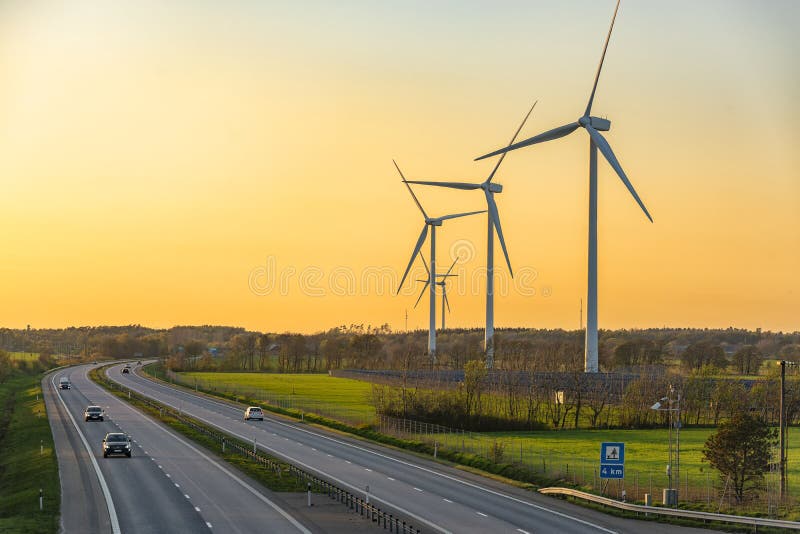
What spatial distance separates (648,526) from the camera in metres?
47.9

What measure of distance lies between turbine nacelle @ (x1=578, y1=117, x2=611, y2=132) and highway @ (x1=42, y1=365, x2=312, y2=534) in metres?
53.6

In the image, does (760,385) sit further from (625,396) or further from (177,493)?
(177,493)

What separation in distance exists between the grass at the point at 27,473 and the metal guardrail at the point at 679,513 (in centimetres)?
2914

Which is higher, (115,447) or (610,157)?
(610,157)

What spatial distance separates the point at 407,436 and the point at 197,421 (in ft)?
97.4

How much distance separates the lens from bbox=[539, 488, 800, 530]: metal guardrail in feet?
143

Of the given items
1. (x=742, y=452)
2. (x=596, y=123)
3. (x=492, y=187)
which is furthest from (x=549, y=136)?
(x=742, y=452)

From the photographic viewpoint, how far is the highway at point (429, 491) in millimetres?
47281

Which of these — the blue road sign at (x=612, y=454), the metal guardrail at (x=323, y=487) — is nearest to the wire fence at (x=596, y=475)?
the blue road sign at (x=612, y=454)

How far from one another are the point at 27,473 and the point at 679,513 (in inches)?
1809

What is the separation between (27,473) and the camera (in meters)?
68.4

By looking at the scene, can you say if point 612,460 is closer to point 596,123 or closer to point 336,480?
point 336,480

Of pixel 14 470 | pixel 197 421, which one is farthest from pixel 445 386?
pixel 14 470

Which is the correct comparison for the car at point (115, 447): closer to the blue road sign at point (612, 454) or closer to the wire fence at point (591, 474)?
the wire fence at point (591, 474)
